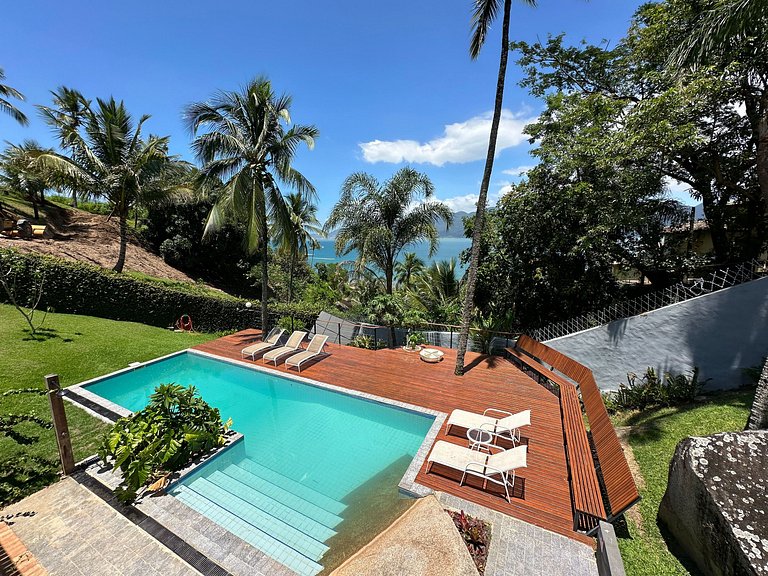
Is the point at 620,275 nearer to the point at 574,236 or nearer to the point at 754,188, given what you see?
the point at 574,236

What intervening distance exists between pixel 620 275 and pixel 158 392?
1660cm

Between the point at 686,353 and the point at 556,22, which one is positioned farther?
the point at 556,22

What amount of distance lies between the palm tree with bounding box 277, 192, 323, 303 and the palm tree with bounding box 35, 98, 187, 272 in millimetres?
7024

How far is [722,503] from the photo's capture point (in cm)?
364

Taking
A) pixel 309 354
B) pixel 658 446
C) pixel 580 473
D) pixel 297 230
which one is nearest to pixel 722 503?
pixel 580 473

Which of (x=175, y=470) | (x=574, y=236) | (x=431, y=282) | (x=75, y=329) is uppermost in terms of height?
(x=574, y=236)

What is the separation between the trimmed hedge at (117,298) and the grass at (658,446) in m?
12.6

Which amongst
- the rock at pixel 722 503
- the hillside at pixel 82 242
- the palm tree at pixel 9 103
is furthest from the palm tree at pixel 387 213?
the palm tree at pixel 9 103

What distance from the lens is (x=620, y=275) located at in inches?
529

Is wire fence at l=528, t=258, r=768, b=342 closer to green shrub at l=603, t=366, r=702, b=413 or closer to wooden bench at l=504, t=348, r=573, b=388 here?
green shrub at l=603, t=366, r=702, b=413

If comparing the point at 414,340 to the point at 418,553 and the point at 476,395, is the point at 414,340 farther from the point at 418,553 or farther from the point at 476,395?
the point at 418,553

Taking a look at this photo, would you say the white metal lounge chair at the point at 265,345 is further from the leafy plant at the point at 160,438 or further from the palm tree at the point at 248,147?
the leafy plant at the point at 160,438

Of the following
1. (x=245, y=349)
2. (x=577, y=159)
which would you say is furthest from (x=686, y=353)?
(x=245, y=349)

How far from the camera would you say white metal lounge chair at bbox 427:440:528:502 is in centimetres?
486
